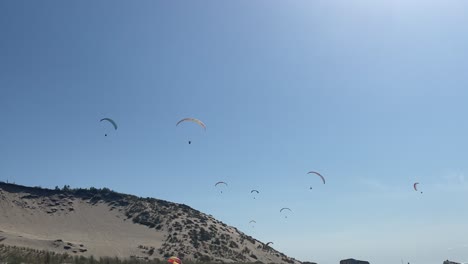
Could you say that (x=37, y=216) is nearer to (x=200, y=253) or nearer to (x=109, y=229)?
(x=109, y=229)

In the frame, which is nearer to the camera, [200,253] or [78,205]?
[200,253]

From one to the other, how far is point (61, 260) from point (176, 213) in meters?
38.5

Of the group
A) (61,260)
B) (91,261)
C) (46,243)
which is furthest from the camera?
(46,243)

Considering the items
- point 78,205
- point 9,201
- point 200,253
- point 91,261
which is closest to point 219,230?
point 200,253

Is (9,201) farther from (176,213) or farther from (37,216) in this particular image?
(176,213)

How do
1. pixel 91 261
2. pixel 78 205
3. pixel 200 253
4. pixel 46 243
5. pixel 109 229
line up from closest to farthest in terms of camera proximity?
pixel 91 261
pixel 46 243
pixel 200 253
pixel 109 229
pixel 78 205

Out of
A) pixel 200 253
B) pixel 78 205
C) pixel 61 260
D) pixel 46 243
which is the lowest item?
pixel 61 260

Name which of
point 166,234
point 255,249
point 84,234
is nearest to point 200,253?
point 166,234

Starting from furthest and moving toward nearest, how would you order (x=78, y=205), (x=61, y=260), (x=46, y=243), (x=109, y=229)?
1. (x=78, y=205)
2. (x=109, y=229)
3. (x=46, y=243)
4. (x=61, y=260)

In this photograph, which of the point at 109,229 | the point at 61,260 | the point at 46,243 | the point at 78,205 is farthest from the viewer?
the point at 78,205

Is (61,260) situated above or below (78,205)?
below

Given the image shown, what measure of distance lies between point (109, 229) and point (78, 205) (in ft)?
29.5

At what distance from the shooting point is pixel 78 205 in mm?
63000

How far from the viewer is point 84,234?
5409 cm
